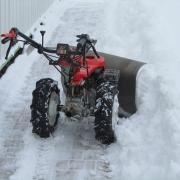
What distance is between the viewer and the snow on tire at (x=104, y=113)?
5902mm

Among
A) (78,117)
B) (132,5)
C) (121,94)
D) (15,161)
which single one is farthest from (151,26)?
(15,161)

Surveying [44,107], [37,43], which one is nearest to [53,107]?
[44,107]

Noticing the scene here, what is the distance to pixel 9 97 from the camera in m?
7.56

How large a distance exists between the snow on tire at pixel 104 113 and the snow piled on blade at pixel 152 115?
0.15m

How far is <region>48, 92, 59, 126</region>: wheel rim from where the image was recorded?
624 cm

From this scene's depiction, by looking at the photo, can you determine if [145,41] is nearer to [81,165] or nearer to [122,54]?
[122,54]

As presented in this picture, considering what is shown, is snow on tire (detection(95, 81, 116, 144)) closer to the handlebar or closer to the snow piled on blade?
the snow piled on blade

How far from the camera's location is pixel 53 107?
631cm

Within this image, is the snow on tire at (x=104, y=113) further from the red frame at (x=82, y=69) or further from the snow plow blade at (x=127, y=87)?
the snow plow blade at (x=127, y=87)

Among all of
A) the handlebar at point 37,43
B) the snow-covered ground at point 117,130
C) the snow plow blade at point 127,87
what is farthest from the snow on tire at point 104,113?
the snow plow blade at point 127,87

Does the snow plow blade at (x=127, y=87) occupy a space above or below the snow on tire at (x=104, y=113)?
above

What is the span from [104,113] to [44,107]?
2.26 ft

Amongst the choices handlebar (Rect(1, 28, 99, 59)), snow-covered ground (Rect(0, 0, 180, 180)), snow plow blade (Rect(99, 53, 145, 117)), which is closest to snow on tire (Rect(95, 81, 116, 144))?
snow-covered ground (Rect(0, 0, 180, 180))

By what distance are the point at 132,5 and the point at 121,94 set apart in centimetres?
571
